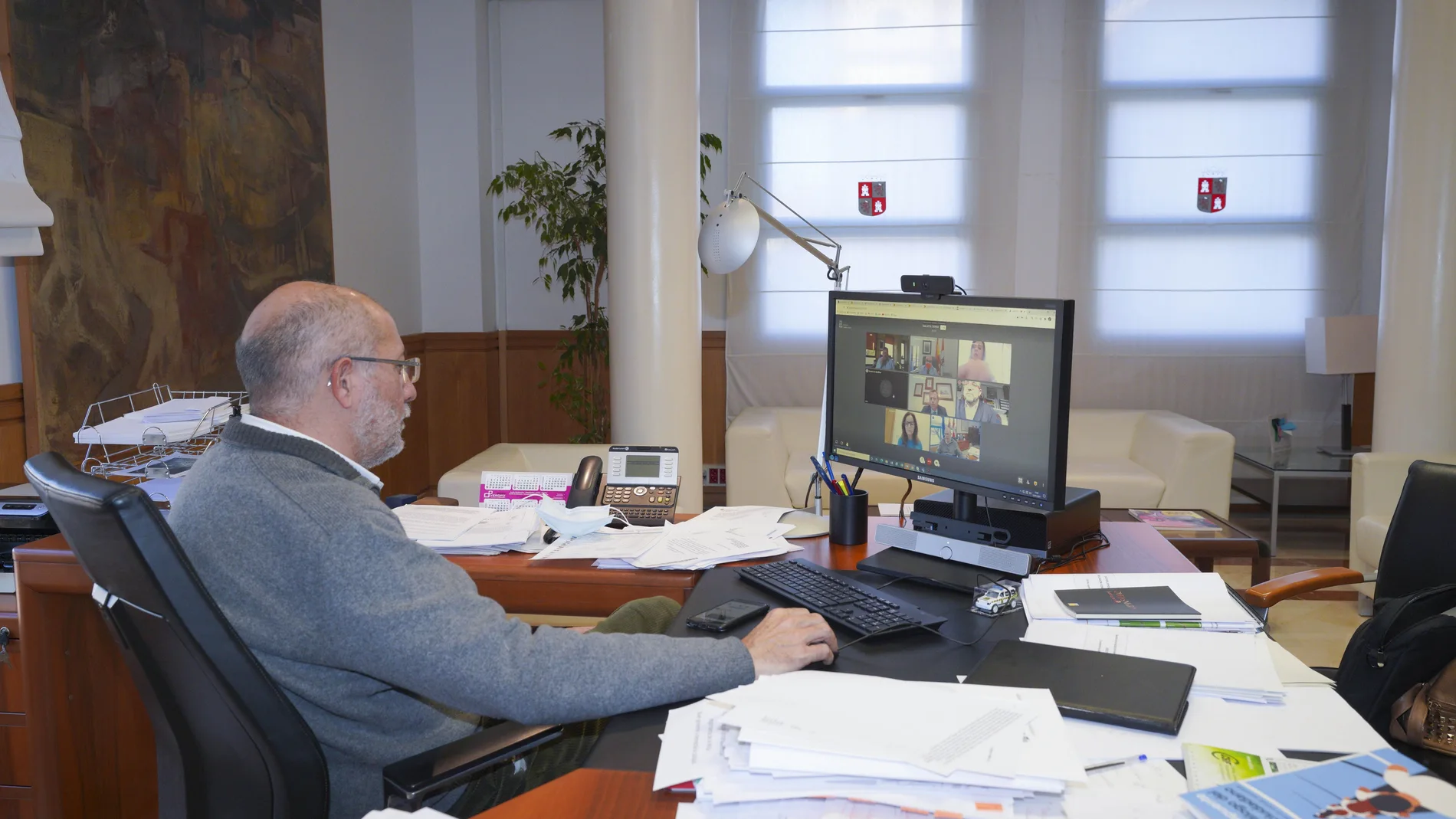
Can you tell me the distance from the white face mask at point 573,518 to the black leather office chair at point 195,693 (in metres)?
0.76

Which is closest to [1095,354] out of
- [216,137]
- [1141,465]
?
[1141,465]

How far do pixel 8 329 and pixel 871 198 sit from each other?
402 cm

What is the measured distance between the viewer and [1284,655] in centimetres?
140

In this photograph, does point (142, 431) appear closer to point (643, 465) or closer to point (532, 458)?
point (643, 465)

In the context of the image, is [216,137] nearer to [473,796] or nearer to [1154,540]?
[473,796]

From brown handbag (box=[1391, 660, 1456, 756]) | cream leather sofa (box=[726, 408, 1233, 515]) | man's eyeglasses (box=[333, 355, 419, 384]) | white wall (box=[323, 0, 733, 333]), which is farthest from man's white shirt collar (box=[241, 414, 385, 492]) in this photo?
white wall (box=[323, 0, 733, 333])

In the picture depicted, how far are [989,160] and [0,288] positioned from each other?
4480 millimetres

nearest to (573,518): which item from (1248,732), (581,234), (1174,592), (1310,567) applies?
(1174,592)

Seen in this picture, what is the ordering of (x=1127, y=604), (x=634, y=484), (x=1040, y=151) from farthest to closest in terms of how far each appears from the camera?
(x=1040, y=151), (x=634, y=484), (x=1127, y=604)

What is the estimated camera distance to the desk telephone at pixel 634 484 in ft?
7.48

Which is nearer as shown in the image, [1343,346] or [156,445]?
[156,445]

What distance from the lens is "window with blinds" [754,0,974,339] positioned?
5.53 metres

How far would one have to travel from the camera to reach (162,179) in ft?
11.0

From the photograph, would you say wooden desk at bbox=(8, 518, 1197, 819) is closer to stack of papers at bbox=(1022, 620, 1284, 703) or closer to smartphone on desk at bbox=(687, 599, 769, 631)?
smartphone on desk at bbox=(687, 599, 769, 631)
